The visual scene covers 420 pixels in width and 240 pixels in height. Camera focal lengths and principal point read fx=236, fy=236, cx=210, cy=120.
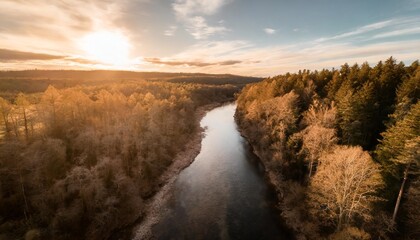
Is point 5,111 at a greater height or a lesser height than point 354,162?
greater

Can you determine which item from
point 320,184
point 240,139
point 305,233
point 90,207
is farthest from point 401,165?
point 240,139

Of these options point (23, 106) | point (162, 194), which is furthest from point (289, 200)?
point (23, 106)

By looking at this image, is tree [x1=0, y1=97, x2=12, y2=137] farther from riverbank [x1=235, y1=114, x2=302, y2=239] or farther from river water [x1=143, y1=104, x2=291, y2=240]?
riverbank [x1=235, y1=114, x2=302, y2=239]

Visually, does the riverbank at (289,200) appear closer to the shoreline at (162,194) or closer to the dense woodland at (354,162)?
the dense woodland at (354,162)

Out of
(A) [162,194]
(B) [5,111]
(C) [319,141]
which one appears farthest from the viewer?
(A) [162,194]

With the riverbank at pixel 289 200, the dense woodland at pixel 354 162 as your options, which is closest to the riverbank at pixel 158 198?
the dense woodland at pixel 354 162

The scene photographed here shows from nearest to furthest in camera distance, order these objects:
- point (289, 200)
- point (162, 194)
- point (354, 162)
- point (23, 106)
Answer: point (354, 162) < point (289, 200) < point (162, 194) < point (23, 106)

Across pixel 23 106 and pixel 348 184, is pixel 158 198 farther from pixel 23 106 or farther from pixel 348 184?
pixel 23 106
